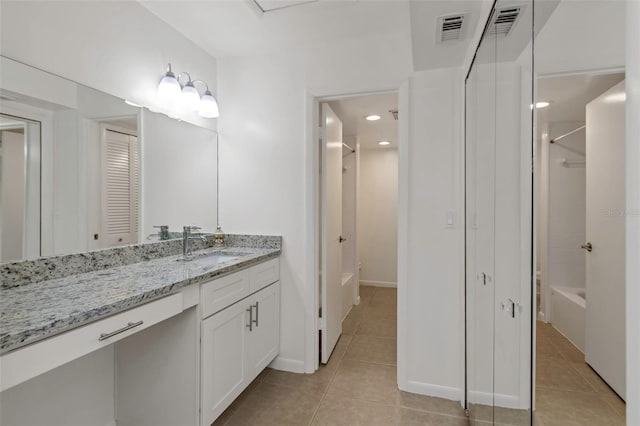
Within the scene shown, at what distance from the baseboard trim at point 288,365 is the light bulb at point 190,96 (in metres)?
1.96

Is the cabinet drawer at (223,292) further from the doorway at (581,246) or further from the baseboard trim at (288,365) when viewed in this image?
the doorway at (581,246)

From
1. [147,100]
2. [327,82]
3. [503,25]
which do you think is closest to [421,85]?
[327,82]

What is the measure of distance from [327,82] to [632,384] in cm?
220

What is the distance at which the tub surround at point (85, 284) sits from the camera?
3.13 ft

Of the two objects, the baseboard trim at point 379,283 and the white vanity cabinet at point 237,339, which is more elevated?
the white vanity cabinet at point 237,339

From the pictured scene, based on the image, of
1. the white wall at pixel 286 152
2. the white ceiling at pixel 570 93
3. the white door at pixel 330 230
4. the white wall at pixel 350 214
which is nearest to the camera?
the white ceiling at pixel 570 93

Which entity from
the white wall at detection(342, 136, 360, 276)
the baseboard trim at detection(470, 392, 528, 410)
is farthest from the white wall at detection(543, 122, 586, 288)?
the white wall at detection(342, 136, 360, 276)

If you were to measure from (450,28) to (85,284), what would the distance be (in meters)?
2.03

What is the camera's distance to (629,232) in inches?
19.4

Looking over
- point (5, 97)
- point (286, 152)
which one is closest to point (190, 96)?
point (286, 152)

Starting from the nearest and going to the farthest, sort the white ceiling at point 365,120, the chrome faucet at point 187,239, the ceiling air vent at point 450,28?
the ceiling air vent at point 450,28, the chrome faucet at point 187,239, the white ceiling at point 365,120

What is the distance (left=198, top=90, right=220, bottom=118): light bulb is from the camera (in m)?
2.31

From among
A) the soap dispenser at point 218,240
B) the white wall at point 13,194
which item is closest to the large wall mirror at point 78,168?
the white wall at point 13,194

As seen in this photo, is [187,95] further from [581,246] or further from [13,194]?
[581,246]
